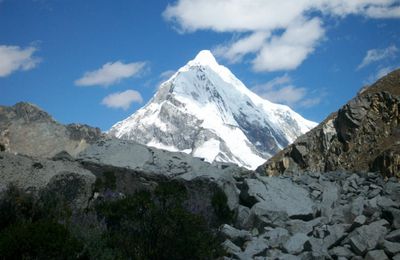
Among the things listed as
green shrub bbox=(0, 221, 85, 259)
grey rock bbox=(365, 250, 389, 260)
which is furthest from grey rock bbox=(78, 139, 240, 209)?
green shrub bbox=(0, 221, 85, 259)

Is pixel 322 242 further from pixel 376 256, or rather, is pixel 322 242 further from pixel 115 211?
pixel 115 211

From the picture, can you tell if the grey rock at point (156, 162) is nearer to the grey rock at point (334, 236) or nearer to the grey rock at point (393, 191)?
the grey rock at point (334, 236)

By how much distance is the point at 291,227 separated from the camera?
1280 centimetres

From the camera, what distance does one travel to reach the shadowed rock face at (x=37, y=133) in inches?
4267

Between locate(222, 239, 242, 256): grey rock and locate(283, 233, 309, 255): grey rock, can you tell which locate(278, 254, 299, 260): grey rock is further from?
locate(222, 239, 242, 256): grey rock

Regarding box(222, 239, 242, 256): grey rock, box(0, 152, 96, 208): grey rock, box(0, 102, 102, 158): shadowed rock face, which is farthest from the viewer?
box(0, 102, 102, 158): shadowed rock face

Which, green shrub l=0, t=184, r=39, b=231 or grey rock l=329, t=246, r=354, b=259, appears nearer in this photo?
green shrub l=0, t=184, r=39, b=231

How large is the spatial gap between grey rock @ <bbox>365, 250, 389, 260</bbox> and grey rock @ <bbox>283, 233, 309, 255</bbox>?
5.01ft

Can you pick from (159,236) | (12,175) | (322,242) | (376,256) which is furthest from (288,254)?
(12,175)

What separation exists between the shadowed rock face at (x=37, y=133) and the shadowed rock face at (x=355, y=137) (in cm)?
6015

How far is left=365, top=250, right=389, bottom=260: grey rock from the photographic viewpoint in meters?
9.38

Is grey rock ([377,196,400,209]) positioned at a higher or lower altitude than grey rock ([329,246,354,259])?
higher

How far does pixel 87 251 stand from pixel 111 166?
830cm

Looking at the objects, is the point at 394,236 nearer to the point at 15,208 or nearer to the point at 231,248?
the point at 231,248
